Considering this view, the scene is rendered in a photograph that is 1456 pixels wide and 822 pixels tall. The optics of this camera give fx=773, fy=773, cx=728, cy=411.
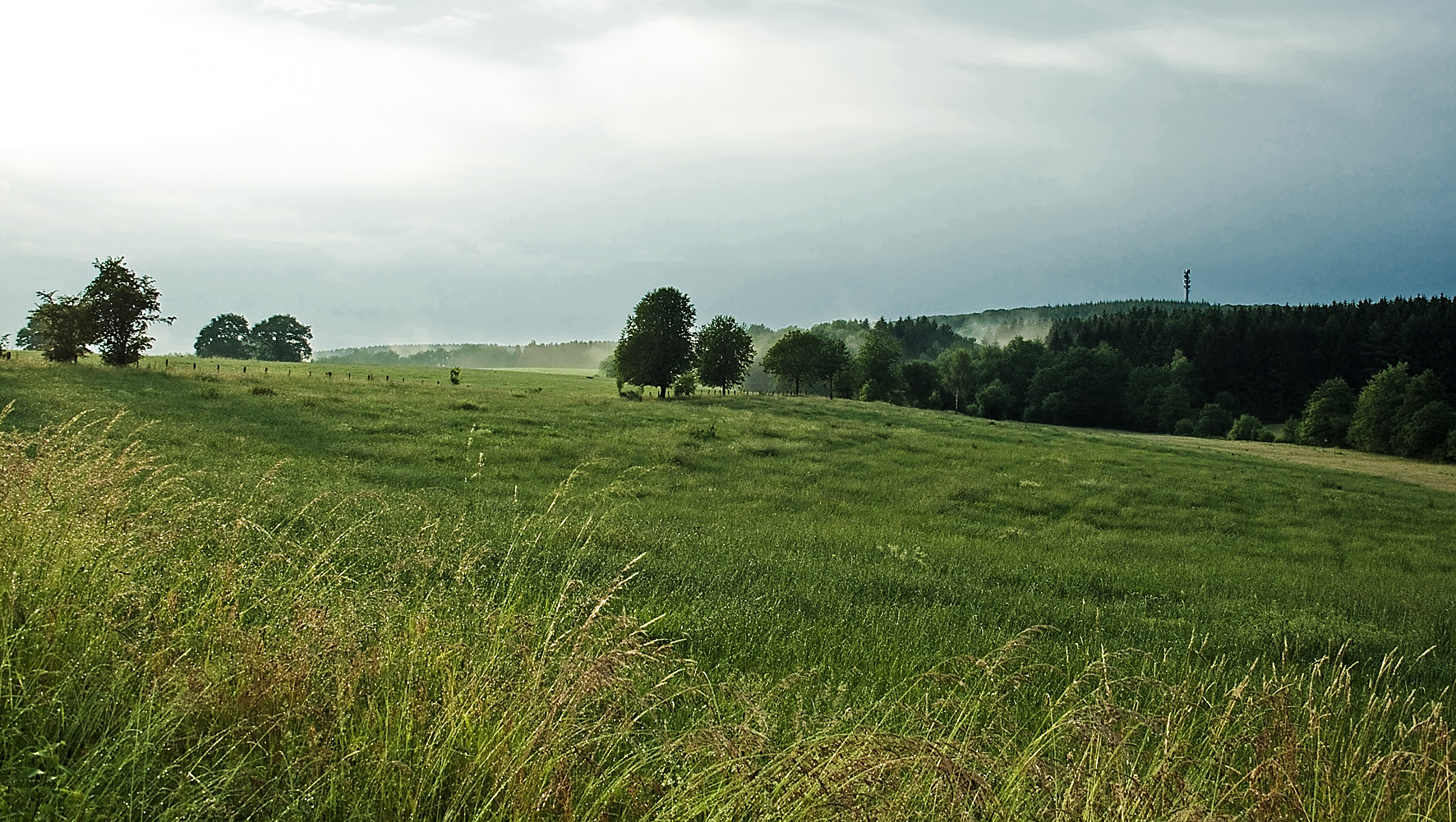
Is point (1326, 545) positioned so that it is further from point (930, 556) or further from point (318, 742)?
point (318, 742)

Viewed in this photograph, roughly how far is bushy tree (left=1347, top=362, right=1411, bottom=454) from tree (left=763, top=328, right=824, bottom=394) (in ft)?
175

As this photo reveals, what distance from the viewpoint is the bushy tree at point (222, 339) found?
370ft

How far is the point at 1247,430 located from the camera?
83.2m

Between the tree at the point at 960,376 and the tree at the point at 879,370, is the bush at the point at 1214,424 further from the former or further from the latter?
the tree at the point at 879,370

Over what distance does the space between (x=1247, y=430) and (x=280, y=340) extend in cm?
12927

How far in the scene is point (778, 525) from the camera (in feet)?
54.7

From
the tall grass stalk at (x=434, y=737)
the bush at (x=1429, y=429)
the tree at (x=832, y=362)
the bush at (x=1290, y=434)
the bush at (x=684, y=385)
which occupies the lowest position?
the bush at (x=1290, y=434)

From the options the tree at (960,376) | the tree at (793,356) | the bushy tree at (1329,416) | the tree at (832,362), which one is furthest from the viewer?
the tree at (960,376)

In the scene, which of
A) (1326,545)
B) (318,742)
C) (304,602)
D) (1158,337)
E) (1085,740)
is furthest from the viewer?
(1158,337)

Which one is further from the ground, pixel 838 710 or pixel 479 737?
pixel 479 737

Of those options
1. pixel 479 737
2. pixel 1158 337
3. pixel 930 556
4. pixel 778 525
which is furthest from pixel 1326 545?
pixel 1158 337

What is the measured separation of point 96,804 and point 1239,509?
3179cm

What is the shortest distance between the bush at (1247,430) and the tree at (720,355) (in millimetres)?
54313

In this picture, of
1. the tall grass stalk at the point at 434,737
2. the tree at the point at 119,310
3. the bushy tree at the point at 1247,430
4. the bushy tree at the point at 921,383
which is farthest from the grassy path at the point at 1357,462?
the tree at the point at 119,310
